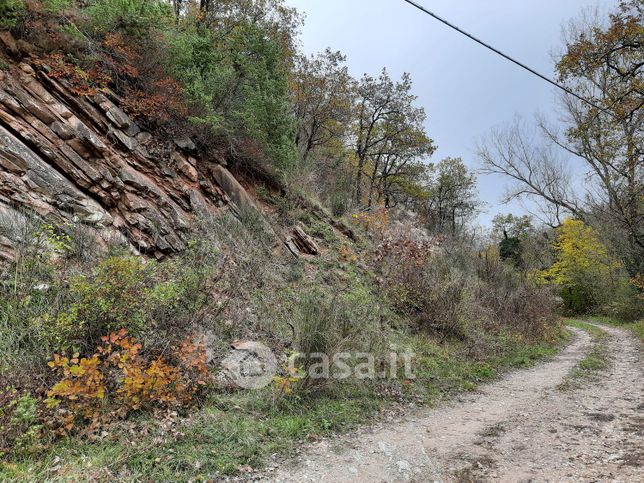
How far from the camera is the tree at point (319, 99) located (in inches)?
739

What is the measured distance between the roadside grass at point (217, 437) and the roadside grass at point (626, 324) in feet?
43.1

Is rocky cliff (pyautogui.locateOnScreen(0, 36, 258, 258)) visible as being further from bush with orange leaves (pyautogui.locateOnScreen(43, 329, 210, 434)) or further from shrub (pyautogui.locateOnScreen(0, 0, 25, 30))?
bush with orange leaves (pyautogui.locateOnScreen(43, 329, 210, 434))

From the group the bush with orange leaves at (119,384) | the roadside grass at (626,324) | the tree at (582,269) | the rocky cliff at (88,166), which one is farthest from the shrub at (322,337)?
the tree at (582,269)

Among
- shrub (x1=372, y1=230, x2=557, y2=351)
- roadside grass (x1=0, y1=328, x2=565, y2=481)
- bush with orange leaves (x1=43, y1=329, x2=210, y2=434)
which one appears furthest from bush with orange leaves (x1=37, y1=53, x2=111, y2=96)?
shrub (x1=372, y1=230, x2=557, y2=351)

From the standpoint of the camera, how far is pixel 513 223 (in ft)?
136

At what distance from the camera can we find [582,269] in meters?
24.2

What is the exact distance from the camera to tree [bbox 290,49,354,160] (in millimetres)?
18766

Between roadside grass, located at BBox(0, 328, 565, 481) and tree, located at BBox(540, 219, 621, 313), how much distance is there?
23043 millimetres

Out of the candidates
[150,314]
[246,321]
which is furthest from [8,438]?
[246,321]

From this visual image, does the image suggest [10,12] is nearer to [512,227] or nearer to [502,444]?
[502,444]

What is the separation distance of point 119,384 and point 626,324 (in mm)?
22443

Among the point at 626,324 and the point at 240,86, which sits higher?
the point at 240,86

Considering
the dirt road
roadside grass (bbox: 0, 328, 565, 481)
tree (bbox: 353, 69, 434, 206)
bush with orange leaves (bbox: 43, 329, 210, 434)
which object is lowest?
the dirt road

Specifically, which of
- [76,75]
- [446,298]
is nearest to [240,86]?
[76,75]
